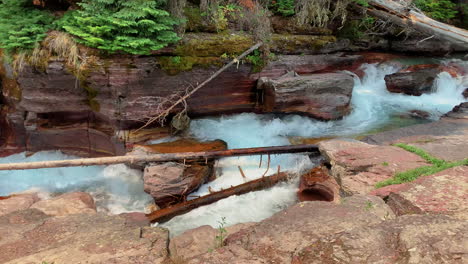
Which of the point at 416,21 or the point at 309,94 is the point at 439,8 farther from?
the point at 309,94

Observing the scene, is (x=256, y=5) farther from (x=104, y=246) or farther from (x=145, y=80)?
(x=104, y=246)

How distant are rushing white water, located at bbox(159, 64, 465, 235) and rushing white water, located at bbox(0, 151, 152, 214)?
1681 millimetres

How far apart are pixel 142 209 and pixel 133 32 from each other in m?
4.37

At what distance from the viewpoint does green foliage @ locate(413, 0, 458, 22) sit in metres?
14.1

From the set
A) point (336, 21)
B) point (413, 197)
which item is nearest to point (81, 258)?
point (413, 197)

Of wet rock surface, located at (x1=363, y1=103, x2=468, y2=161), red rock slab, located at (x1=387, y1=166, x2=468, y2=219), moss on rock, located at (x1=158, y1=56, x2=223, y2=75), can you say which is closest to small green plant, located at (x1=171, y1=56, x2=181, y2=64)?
moss on rock, located at (x1=158, y1=56, x2=223, y2=75)

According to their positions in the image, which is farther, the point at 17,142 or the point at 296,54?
the point at 296,54

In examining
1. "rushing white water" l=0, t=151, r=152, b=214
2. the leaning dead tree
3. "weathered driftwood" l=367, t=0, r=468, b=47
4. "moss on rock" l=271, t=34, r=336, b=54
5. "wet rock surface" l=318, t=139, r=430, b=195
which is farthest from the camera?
"moss on rock" l=271, t=34, r=336, b=54

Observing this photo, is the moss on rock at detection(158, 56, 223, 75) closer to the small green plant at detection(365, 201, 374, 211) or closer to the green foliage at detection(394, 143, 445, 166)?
the green foliage at detection(394, 143, 445, 166)

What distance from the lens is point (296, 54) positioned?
10.8 m

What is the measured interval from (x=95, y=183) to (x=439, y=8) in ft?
53.2

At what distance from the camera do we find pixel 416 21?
10180 mm

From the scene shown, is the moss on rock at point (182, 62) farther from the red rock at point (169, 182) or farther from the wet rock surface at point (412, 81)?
the wet rock surface at point (412, 81)

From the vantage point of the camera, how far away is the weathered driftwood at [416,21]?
32.2 feet
